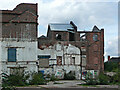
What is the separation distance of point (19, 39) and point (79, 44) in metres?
9.91

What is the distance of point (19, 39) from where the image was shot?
27.7 metres

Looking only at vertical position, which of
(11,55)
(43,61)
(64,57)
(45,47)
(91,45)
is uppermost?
(91,45)

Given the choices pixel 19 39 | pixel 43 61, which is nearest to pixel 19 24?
pixel 19 39

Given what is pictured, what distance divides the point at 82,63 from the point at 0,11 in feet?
47.1

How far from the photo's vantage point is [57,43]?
31984mm

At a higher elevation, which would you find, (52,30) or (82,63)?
(52,30)

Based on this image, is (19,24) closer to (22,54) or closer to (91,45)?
(22,54)

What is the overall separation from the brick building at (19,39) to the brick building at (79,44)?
12.8ft

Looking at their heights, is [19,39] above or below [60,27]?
below

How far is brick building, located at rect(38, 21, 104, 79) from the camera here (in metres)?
31.9

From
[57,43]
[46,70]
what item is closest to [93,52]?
[57,43]

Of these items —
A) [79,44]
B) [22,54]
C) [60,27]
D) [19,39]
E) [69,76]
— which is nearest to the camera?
[22,54]

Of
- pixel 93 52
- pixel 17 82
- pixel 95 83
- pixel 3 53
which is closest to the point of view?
pixel 17 82

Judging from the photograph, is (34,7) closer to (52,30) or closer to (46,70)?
(52,30)
